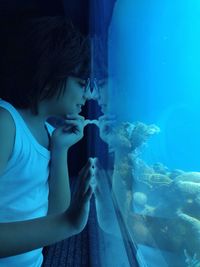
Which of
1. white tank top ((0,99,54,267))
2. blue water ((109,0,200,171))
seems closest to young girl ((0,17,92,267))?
white tank top ((0,99,54,267))

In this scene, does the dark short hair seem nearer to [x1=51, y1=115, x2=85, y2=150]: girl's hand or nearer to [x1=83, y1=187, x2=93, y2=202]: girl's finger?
[x1=51, y1=115, x2=85, y2=150]: girl's hand

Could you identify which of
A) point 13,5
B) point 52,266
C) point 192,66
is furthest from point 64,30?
point 13,5

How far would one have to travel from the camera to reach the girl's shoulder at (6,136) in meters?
0.60

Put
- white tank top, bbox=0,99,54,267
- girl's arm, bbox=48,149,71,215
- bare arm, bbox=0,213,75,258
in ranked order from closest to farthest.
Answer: bare arm, bbox=0,213,75,258 → white tank top, bbox=0,99,54,267 → girl's arm, bbox=48,149,71,215

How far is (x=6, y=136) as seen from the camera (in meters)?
0.61

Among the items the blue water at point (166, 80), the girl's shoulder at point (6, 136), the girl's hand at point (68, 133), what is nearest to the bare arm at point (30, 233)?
the girl's shoulder at point (6, 136)

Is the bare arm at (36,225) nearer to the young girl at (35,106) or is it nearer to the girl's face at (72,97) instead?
the young girl at (35,106)

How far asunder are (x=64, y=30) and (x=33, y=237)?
0.40 m

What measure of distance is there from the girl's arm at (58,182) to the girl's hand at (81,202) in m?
0.23

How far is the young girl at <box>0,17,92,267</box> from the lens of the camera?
2.21 ft

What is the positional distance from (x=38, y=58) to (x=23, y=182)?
0.80 ft

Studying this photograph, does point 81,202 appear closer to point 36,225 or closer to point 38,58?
point 36,225

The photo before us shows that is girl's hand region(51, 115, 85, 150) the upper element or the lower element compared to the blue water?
lower

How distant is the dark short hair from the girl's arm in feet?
0.44
